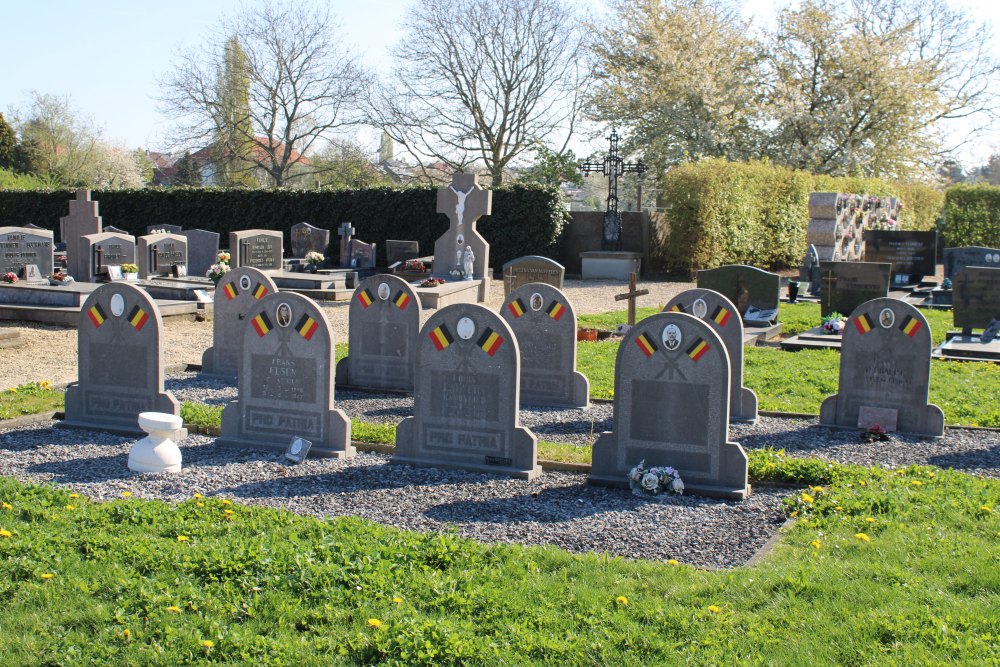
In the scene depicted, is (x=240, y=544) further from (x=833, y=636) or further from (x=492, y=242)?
(x=492, y=242)

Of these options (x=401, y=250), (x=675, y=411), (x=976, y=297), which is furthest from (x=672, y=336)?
(x=401, y=250)

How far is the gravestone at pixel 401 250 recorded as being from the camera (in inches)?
995

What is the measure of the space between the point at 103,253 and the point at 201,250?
12.3ft

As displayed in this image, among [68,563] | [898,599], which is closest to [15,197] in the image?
[68,563]

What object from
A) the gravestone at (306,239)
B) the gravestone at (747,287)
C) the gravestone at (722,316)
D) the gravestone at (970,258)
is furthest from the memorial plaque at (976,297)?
the gravestone at (306,239)

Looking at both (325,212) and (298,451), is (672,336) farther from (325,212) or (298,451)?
(325,212)

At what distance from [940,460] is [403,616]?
509 centimetres

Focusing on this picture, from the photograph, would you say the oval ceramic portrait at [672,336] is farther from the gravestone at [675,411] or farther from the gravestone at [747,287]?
the gravestone at [747,287]

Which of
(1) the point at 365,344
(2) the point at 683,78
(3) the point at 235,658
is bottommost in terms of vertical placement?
(3) the point at 235,658

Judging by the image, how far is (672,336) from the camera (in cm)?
666

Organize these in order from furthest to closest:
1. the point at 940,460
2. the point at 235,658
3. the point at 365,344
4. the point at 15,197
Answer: the point at 15,197
the point at 365,344
the point at 940,460
the point at 235,658

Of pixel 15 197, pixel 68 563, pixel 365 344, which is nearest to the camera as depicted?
pixel 68 563

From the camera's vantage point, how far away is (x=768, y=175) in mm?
27500

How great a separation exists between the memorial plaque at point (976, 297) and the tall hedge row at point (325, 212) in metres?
14.7
